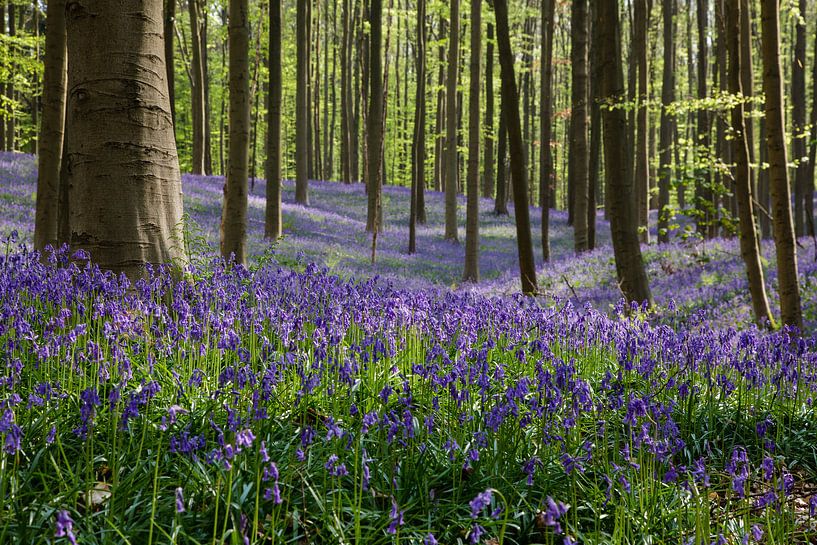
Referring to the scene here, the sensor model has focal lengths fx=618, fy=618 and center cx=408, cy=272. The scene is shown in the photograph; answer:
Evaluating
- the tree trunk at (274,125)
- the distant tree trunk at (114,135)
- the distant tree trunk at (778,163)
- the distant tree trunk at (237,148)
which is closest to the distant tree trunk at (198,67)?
the tree trunk at (274,125)

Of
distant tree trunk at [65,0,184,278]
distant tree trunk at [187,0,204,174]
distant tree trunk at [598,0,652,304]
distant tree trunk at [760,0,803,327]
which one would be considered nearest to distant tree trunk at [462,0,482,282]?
distant tree trunk at [598,0,652,304]

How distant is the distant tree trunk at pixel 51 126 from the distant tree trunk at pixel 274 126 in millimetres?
5959

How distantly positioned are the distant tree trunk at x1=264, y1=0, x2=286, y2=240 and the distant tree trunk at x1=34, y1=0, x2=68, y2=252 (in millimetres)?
5959

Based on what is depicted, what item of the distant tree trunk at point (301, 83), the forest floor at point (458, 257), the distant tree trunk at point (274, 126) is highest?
the distant tree trunk at point (301, 83)

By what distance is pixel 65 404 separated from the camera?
3258 millimetres

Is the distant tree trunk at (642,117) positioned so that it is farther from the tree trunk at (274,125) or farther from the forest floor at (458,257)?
the tree trunk at (274,125)

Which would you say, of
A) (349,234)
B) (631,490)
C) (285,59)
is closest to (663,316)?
(631,490)

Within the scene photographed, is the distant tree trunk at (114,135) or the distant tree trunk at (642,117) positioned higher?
the distant tree trunk at (642,117)

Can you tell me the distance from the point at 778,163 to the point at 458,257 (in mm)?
13663

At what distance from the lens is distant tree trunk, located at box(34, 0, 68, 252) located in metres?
7.59

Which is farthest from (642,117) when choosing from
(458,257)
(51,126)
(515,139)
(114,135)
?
(114,135)

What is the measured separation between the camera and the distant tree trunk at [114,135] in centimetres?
493

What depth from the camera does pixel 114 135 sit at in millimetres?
4930

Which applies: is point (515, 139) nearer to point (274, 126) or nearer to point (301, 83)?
point (274, 126)
